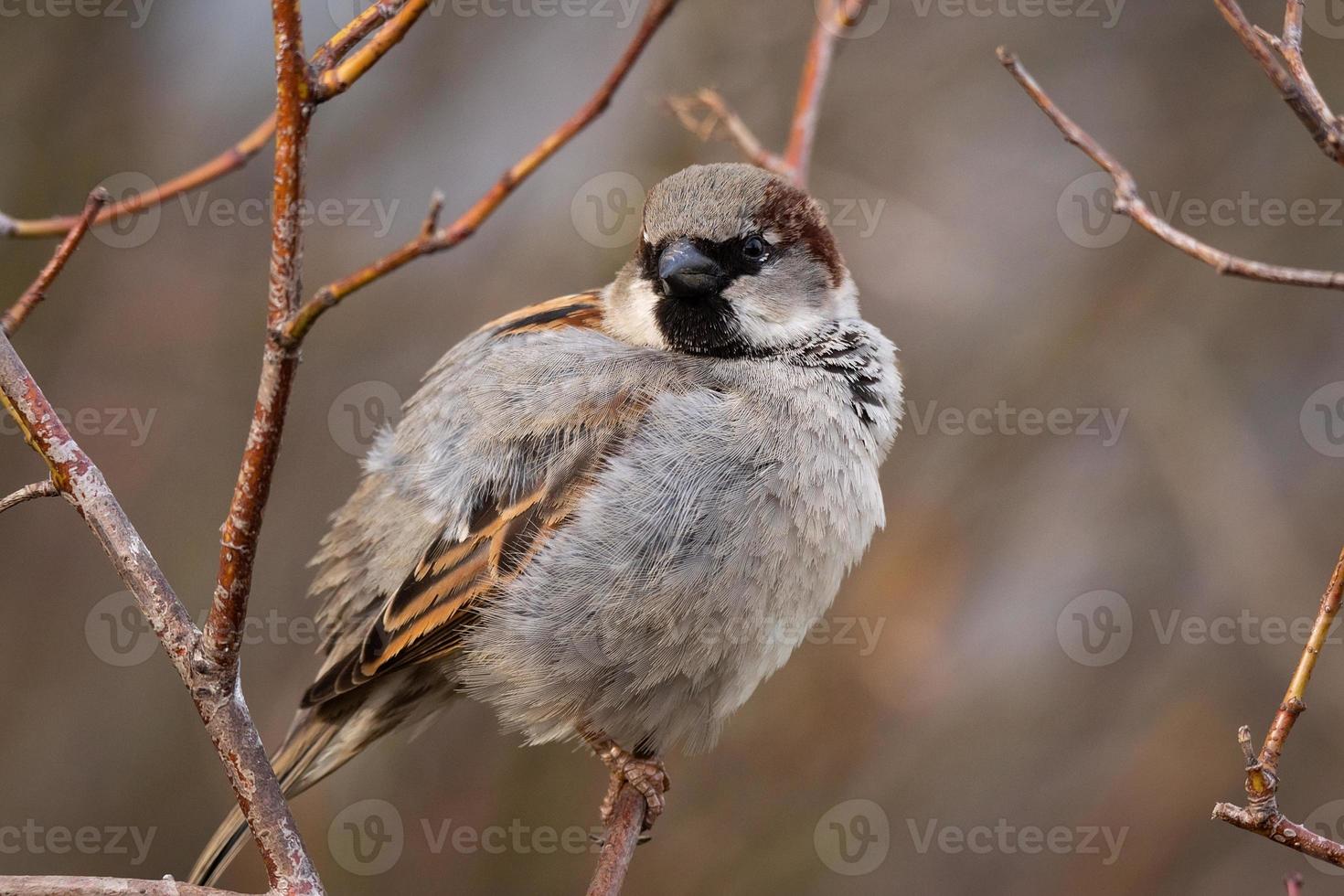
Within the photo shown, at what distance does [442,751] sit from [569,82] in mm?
3453

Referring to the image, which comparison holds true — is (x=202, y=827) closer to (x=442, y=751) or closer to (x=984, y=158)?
(x=442, y=751)

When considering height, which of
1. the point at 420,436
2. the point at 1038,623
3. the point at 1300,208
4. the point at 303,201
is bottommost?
the point at 1038,623

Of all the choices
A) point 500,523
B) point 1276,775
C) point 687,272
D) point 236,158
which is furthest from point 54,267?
point 1276,775

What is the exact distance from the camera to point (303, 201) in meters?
1.83

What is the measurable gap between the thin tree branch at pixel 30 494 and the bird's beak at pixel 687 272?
5.34 ft

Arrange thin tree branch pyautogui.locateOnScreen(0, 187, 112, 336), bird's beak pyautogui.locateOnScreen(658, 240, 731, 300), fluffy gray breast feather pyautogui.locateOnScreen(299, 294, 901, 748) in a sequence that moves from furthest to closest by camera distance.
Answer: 1. bird's beak pyautogui.locateOnScreen(658, 240, 731, 300)
2. fluffy gray breast feather pyautogui.locateOnScreen(299, 294, 901, 748)
3. thin tree branch pyautogui.locateOnScreen(0, 187, 112, 336)

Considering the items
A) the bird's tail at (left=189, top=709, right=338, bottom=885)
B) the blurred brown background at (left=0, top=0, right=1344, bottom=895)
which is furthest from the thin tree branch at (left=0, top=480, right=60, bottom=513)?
the blurred brown background at (left=0, top=0, right=1344, bottom=895)

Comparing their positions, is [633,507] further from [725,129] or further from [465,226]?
[725,129]

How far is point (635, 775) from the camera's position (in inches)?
136

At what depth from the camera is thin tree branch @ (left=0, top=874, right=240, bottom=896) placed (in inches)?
81.9

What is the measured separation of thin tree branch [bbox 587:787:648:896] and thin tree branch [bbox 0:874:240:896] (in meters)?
0.97

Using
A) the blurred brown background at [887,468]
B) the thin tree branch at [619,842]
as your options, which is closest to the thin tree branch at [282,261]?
the thin tree branch at [619,842]

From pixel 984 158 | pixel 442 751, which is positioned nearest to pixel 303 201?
pixel 442 751

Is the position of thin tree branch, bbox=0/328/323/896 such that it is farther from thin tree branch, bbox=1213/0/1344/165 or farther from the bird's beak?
thin tree branch, bbox=1213/0/1344/165
